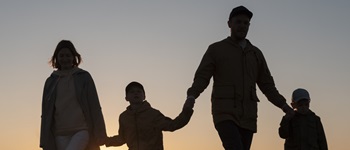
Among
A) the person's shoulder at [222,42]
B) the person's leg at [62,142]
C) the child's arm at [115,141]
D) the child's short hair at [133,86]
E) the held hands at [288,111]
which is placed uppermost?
the person's shoulder at [222,42]

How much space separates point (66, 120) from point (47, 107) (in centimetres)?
42

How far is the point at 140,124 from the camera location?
1079 centimetres

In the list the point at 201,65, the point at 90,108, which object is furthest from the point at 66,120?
the point at 201,65

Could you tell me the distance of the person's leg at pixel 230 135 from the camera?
7.74 m

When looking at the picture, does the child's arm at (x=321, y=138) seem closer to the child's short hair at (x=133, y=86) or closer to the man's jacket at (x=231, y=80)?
the man's jacket at (x=231, y=80)

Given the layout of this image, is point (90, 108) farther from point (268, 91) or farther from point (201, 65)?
point (268, 91)

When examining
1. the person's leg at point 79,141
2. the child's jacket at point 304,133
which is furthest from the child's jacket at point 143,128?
the person's leg at point 79,141

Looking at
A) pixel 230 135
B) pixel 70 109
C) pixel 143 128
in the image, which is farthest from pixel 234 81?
pixel 143 128

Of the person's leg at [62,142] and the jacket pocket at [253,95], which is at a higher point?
the jacket pocket at [253,95]

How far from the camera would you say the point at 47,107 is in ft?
30.0

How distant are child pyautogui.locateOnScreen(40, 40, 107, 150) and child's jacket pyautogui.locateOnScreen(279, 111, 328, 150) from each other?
3.09m

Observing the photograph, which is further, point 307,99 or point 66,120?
point 307,99

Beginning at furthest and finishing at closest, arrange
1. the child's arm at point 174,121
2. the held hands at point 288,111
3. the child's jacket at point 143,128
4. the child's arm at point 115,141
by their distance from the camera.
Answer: the child's arm at point 115,141 → the child's jacket at point 143,128 → the child's arm at point 174,121 → the held hands at point 288,111

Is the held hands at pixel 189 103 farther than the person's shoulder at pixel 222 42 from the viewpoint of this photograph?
No
